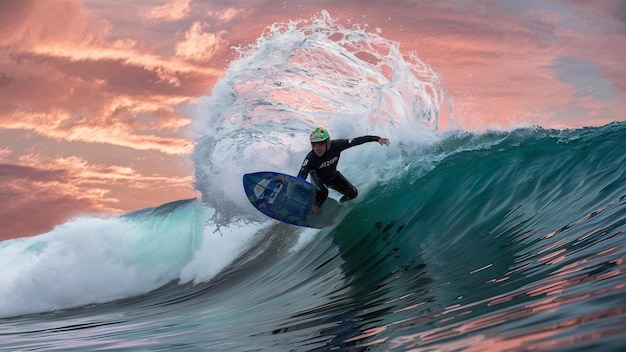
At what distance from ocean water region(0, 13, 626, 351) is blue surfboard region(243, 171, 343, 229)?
31.0 inches

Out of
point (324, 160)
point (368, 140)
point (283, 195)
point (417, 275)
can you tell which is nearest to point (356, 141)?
point (368, 140)

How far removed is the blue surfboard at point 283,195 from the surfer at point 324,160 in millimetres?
137

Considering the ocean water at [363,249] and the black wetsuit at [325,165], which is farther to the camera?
the black wetsuit at [325,165]

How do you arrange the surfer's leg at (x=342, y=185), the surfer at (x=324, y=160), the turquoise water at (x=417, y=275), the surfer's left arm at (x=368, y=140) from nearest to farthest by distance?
1. the turquoise water at (x=417, y=275)
2. the surfer at (x=324, y=160)
3. the surfer's left arm at (x=368, y=140)
4. the surfer's leg at (x=342, y=185)

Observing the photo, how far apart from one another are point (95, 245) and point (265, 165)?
5281 mm

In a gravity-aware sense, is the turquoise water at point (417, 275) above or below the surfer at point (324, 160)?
below

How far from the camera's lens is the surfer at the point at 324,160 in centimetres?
936

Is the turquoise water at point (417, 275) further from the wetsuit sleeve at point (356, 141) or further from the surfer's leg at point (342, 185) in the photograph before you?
the wetsuit sleeve at point (356, 141)

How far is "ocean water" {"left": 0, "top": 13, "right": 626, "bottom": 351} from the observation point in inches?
169

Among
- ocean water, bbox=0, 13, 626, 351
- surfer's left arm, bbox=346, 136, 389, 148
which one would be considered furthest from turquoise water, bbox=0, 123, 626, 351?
surfer's left arm, bbox=346, 136, 389, 148

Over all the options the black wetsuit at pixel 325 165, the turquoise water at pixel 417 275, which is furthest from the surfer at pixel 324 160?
the turquoise water at pixel 417 275

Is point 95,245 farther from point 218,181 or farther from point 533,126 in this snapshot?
point 533,126

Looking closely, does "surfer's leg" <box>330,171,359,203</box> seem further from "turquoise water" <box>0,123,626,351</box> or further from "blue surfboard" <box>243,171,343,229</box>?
"turquoise water" <box>0,123,626,351</box>

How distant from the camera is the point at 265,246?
12.8m
